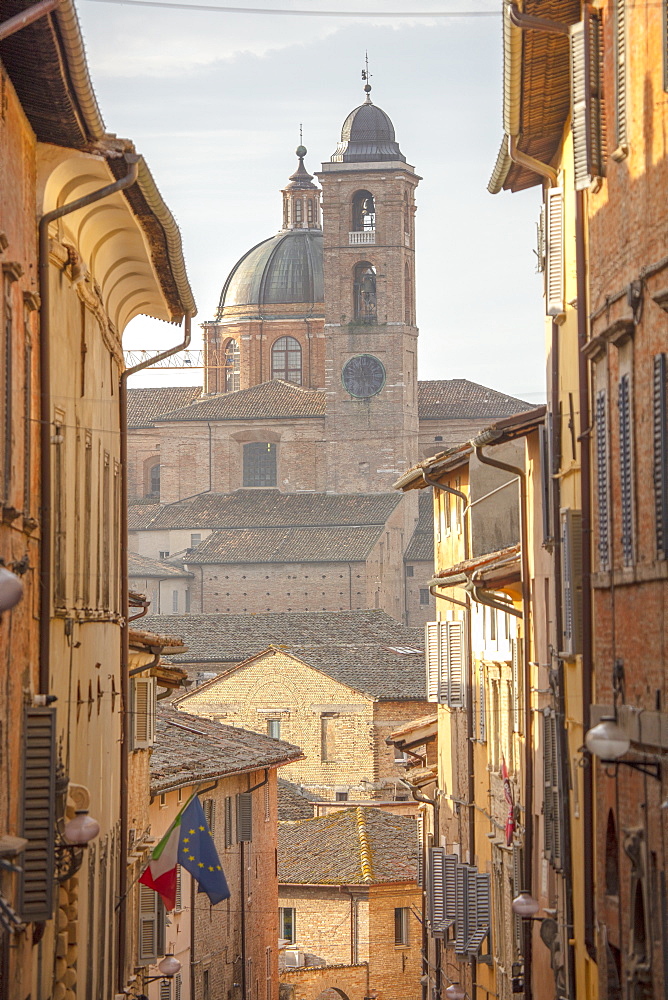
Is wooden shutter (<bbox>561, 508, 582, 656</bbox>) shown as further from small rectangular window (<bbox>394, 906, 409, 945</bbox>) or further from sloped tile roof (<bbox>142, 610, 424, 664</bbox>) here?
sloped tile roof (<bbox>142, 610, 424, 664</bbox>)

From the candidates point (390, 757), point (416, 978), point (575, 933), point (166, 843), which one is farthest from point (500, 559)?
point (390, 757)

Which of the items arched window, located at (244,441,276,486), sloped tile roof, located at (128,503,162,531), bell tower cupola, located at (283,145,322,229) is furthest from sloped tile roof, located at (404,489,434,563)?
bell tower cupola, located at (283,145,322,229)

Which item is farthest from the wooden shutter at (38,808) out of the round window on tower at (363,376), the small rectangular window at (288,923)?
the round window on tower at (363,376)

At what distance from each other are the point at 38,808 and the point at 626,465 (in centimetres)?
422

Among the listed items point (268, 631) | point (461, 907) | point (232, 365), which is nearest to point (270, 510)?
point (232, 365)

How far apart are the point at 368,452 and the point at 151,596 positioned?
11.6m

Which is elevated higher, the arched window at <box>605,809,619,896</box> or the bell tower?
the bell tower

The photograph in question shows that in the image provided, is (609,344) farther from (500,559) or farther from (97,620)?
(500,559)

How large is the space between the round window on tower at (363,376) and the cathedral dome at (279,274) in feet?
36.3

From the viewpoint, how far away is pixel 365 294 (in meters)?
84.9

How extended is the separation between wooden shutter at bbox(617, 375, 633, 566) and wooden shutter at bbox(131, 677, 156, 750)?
1064 centimetres

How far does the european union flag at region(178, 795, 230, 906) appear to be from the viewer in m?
19.5

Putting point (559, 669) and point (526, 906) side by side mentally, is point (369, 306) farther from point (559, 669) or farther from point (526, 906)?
point (559, 669)

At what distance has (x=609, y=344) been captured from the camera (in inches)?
482
